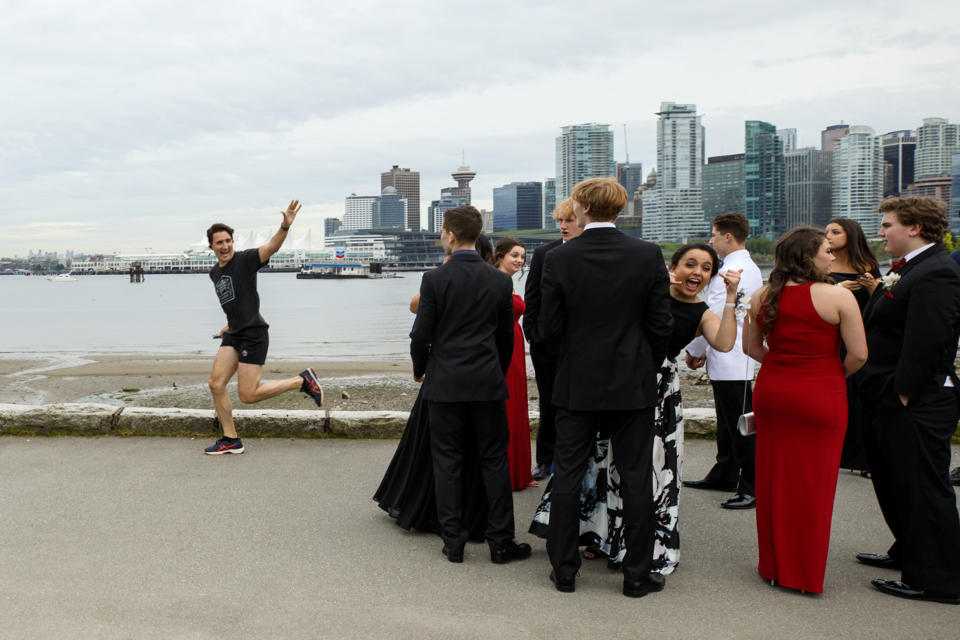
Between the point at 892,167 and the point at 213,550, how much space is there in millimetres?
158412

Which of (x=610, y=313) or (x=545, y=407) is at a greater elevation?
(x=610, y=313)

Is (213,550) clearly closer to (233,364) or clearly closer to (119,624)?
(119,624)

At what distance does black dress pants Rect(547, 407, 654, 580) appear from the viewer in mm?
3875

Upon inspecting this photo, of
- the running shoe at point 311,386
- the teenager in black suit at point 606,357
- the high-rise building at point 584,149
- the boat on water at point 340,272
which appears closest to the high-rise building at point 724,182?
the high-rise building at point 584,149

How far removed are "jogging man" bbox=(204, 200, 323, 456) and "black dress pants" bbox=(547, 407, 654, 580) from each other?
3.60 meters

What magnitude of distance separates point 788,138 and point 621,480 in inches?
7552

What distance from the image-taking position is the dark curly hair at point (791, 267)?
3.77 meters

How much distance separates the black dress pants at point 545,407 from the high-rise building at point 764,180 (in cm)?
13792

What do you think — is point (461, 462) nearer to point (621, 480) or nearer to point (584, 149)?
point (621, 480)

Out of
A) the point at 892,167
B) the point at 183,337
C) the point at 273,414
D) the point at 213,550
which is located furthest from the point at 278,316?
the point at 892,167

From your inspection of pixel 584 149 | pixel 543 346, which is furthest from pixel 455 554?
pixel 584 149

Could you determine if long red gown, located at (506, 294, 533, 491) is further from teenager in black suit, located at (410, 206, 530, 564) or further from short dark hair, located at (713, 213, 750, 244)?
short dark hair, located at (713, 213, 750, 244)

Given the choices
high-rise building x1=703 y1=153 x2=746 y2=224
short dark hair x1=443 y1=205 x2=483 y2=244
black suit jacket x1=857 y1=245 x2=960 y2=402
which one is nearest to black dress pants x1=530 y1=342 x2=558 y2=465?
short dark hair x1=443 y1=205 x2=483 y2=244

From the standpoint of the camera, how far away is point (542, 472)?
6117mm
